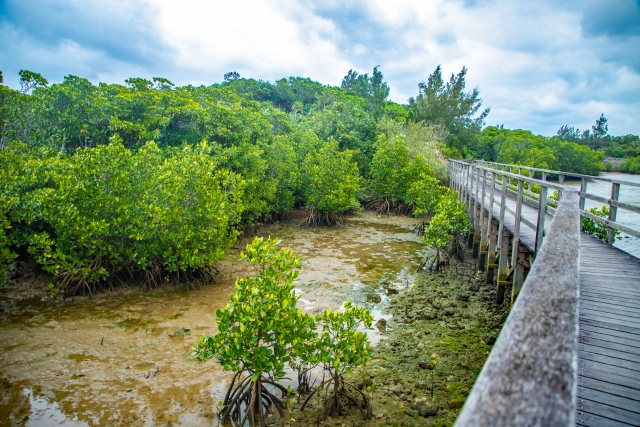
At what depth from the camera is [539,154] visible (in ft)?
147

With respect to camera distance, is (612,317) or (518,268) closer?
(612,317)

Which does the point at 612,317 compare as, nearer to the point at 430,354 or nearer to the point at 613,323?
the point at 613,323

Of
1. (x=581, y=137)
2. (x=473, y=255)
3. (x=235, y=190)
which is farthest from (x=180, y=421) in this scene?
(x=581, y=137)

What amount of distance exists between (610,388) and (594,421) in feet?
1.29

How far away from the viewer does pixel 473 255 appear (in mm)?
11492

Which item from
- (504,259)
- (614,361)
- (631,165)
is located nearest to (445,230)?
(504,259)

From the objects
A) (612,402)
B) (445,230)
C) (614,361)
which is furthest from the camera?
(445,230)

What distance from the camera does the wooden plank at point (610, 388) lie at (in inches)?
98.4

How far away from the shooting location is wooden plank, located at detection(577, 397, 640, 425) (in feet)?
7.54

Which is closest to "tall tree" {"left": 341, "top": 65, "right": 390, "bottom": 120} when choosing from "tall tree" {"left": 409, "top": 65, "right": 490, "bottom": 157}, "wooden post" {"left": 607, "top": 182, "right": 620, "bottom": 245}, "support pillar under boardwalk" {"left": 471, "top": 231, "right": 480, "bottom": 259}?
"tall tree" {"left": 409, "top": 65, "right": 490, "bottom": 157}

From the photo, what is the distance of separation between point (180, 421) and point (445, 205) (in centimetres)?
839

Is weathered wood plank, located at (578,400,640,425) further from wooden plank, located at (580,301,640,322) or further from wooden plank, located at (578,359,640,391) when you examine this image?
wooden plank, located at (580,301,640,322)

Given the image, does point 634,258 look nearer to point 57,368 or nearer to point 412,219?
point 57,368

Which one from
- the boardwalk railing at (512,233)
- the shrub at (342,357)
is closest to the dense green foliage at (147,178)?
the shrub at (342,357)
